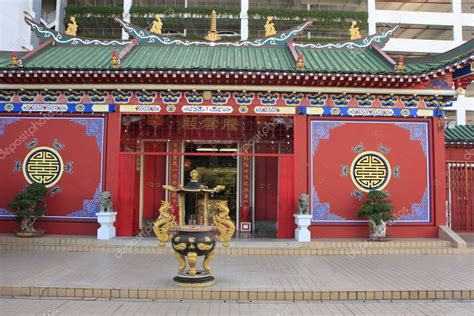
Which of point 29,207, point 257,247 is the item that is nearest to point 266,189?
point 257,247

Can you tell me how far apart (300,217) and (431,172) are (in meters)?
3.69

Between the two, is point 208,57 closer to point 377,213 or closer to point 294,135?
point 294,135

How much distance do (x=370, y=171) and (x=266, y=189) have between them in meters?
3.68

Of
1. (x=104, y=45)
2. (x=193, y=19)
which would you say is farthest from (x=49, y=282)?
(x=193, y=19)

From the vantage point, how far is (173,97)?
11391mm

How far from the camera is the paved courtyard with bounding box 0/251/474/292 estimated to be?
23.1ft

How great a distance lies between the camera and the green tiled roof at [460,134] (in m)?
13.5

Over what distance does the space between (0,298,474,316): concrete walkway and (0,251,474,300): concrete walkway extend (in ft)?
0.64

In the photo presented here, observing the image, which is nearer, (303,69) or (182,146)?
(303,69)

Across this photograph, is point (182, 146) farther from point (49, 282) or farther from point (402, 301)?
point (402, 301)

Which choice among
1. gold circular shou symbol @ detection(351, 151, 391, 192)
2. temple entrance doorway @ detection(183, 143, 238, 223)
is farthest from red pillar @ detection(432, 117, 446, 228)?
temple entrance doorway @ detection(183, 143, 238, 223)

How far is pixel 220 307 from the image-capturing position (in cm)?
622

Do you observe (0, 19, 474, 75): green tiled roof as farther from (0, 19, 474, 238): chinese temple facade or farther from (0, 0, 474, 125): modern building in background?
(0, 0, 474, 125): modern building in background

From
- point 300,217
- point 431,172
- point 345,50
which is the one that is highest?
point 345,50
